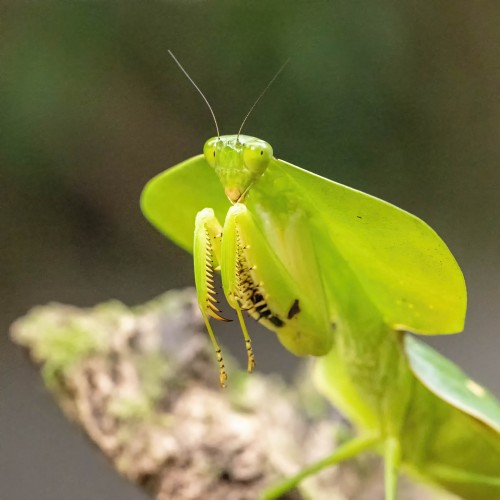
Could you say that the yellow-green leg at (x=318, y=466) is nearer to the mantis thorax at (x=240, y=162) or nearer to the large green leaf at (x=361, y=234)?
the large green leaf at (x=361, y=234)

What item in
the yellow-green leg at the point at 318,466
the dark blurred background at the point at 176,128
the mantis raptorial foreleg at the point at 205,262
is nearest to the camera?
the mantis raptorial foreleg at the point at 205,262

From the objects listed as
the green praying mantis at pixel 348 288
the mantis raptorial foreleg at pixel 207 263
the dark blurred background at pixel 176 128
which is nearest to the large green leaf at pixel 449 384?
the green praying mantis at pixel 348 288

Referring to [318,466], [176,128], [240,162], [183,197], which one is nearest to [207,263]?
[240,162]

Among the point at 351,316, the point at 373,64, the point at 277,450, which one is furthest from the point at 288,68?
the point at 277,450

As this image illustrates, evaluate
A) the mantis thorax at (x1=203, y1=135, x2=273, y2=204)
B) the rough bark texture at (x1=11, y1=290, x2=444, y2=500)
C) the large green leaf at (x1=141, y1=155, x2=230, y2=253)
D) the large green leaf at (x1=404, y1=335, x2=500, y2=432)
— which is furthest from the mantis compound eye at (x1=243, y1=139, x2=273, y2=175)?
the rough bark texture at (x1=11, y1=290, x2=444, y2=500)

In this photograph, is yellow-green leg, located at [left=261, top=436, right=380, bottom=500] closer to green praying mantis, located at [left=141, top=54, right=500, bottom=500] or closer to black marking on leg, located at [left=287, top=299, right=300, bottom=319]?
green praying mantis, located at [left=141, top=54, right=500, bottom=500]

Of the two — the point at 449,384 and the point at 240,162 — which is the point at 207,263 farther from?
the point at 449,384

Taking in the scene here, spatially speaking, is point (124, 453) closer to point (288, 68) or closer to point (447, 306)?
point (447, 306)
